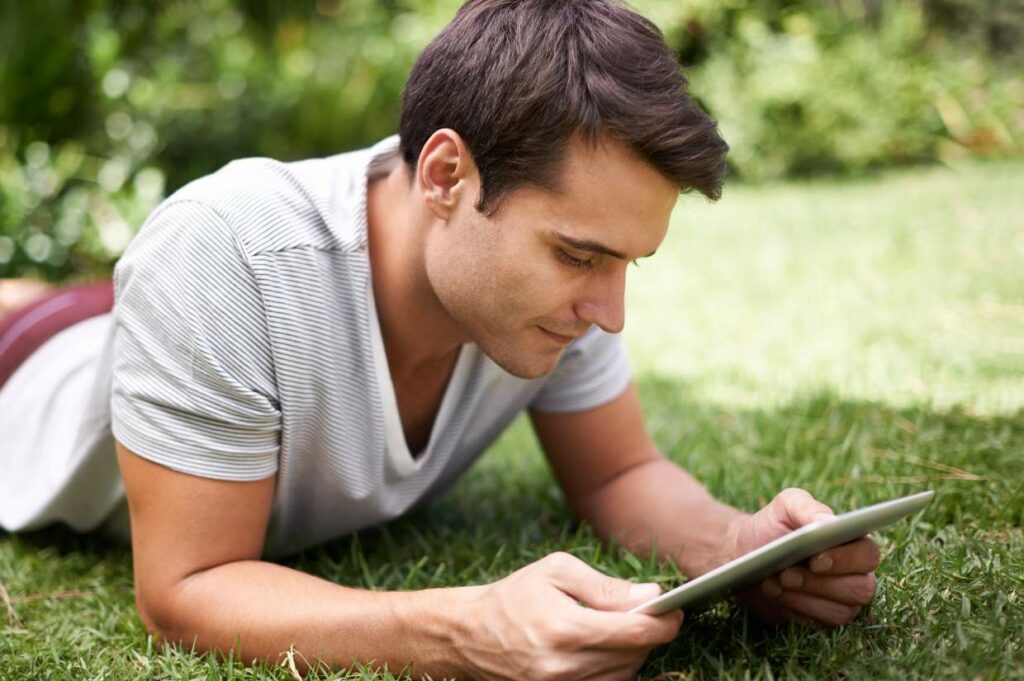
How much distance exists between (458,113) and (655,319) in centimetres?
315

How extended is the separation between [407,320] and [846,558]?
93 cm

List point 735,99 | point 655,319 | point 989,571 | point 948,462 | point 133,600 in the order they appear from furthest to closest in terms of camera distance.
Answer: point 735,99, point 655,319, point 948,462, point 133,600, point 989,571

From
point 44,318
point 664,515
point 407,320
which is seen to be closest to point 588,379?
point 664,515

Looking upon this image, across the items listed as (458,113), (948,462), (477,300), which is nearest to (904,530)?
(948,462)

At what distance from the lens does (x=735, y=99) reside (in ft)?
28.9

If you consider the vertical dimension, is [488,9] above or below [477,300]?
above

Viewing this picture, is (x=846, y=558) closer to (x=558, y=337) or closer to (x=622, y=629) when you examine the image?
(x=622, y=629)

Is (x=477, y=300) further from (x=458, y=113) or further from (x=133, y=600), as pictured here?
(x=133, y=600)

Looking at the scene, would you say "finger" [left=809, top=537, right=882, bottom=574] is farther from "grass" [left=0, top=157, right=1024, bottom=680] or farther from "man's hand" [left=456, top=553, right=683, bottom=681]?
"man's hand" [left=456, top=553, right=683, bottom=681]

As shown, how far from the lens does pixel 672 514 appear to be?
216cm

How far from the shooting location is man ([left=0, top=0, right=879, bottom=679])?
5.39 ft

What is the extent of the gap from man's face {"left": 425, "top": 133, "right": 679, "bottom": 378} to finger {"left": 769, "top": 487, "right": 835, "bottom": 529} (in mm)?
396

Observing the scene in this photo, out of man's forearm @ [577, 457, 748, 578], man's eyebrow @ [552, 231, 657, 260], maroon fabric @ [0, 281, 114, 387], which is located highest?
man's eyebrow @ [552, 231, 657, 260]

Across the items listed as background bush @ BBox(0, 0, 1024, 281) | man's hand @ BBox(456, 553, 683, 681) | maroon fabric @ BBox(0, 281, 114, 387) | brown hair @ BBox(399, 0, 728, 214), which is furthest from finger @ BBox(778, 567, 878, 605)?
background bush @ BBox(0, 0, 1024, 281)
